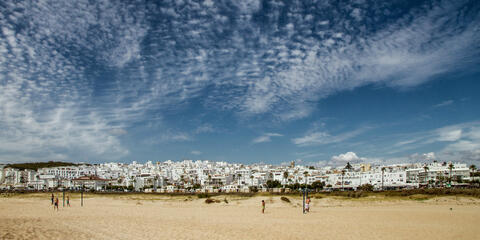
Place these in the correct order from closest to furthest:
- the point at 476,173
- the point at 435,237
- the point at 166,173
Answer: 1. the point at 435,237
2. the point at 476,173
3. the point at 166,173

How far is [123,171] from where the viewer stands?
183m

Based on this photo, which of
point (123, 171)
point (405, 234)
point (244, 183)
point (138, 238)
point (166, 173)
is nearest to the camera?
point (138, 238)

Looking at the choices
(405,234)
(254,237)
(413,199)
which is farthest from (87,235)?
(413,199)

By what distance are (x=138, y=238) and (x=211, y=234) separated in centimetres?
332

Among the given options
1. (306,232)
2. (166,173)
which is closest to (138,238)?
(306,232)

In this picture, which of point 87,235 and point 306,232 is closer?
point 87,235

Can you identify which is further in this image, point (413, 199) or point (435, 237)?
point (413, 199)

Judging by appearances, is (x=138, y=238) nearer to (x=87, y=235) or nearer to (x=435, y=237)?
(x=87, y=235)

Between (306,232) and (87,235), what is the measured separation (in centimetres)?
1023

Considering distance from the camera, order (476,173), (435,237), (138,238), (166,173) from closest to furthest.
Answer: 1. (138,238)
2. (435,237)
3. (476,173)
4. (166,173)

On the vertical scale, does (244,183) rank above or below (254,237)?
Answer: below

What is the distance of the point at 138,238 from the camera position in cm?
1417

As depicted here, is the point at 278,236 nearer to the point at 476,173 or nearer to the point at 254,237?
the point at 254,237

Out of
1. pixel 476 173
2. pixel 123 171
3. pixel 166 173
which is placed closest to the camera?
pixel 476 173
